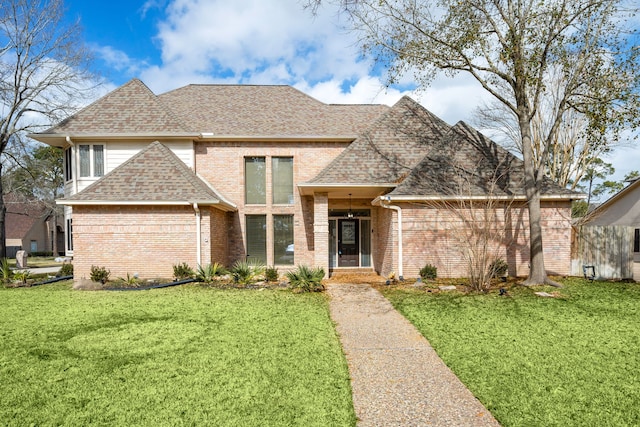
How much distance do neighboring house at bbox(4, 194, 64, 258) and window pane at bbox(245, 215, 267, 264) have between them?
122 feet

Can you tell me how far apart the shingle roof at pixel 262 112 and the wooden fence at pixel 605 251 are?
9.77 metres

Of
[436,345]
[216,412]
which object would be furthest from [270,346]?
[436,345]

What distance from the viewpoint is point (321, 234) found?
46.6 feet

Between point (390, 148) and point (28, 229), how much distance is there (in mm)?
48568

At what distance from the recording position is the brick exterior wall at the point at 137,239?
13258 mm

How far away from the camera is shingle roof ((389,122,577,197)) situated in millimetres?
13211

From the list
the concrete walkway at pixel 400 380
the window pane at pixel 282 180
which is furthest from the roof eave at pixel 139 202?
the concrete walkway at pixel 400 380

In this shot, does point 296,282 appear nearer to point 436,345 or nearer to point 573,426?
point 436,345

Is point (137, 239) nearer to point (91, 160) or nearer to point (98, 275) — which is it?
point (98, 275)

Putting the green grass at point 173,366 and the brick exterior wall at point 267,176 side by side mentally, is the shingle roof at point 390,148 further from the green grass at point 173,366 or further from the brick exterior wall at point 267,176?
the green grass at point 173,366

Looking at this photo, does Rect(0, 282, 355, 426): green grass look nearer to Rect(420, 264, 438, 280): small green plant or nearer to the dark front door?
Rect(420, 264, 438, 280): small green plant

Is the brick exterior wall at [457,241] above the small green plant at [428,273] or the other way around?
above

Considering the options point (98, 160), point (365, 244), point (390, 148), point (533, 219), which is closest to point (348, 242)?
point (365, 244)

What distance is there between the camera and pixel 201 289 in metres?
11.8
